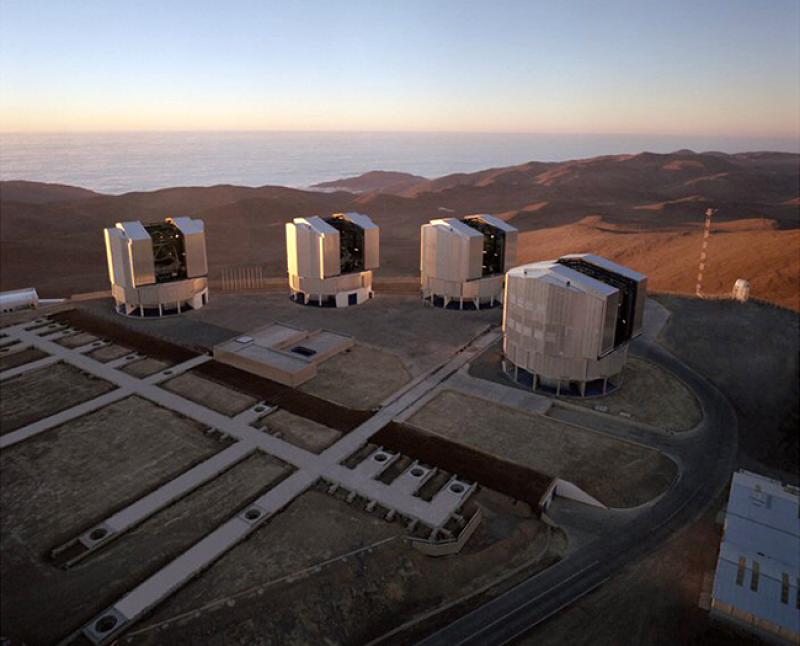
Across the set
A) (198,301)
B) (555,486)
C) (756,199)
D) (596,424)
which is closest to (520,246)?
(198,301)

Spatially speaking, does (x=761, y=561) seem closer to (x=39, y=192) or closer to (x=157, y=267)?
(x=157, y=267)

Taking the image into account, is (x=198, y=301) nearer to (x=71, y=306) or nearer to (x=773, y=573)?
(x=71, y=306)

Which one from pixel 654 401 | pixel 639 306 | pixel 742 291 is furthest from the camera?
pixel 742 291

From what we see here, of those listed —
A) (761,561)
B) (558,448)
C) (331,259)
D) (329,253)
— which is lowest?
(558,448)

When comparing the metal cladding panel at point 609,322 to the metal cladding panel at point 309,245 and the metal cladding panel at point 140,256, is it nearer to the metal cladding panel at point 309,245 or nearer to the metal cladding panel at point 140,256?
the metal cladding panel at point 309,245

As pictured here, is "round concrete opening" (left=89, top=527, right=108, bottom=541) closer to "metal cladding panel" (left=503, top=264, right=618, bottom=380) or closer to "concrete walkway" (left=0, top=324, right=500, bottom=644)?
"concrete walkway" (left=0, top=324, right=500, bottom=644)

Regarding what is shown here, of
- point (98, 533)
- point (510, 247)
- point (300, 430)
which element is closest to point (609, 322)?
point (300, 430)
